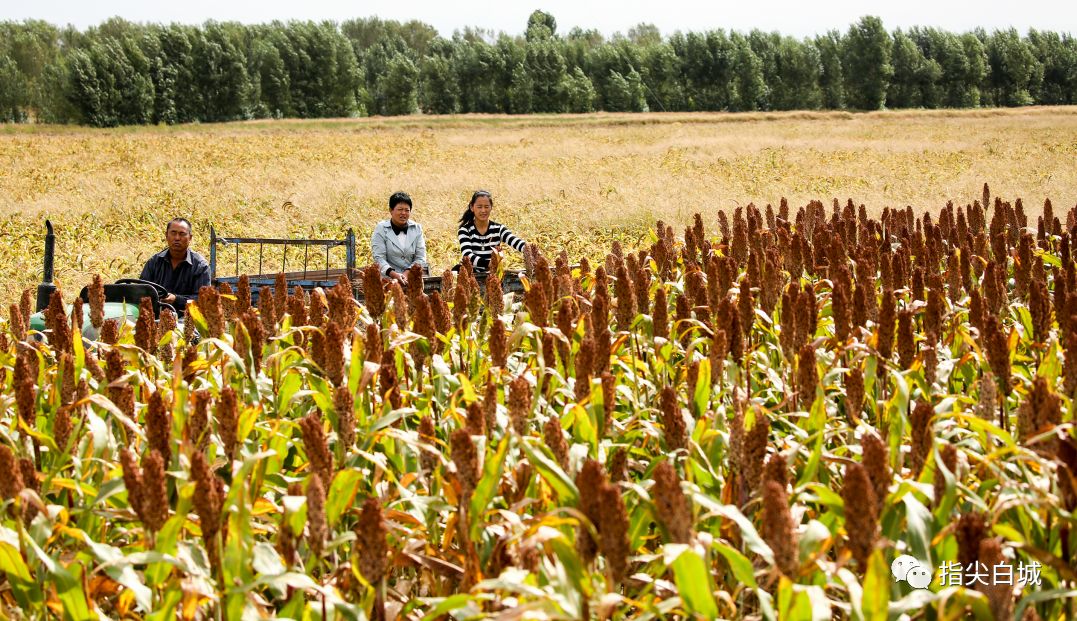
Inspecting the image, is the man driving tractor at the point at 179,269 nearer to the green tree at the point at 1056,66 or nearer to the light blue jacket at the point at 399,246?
the light blue jacket at the point at 399,246

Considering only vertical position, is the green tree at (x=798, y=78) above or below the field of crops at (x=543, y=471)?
above

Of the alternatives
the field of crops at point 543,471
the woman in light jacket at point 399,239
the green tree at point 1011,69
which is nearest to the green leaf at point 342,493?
the field of crops at point 543,471

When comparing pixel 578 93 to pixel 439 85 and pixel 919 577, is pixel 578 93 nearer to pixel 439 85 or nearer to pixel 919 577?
pixel 439 85

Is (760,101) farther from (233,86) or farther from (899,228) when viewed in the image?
(899,228)

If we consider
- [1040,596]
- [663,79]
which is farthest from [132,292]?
[663,79]

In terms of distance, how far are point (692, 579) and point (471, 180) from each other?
782 inches

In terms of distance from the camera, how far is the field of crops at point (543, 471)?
2186 mm

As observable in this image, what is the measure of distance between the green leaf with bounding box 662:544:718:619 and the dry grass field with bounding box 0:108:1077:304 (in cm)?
1089

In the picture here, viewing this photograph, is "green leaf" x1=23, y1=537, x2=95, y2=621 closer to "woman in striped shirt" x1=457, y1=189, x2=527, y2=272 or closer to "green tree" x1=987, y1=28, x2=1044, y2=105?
"woman in striped shirt" x1=457, y1=189, x2=527, y2=272

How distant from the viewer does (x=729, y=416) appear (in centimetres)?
391

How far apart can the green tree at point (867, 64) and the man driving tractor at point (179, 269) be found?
231ft

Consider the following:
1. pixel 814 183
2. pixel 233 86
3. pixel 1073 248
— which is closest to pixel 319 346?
pixel 1073 248

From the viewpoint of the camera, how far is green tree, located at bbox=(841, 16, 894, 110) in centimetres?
Result: 7225

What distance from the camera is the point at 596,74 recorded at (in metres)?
73.8
